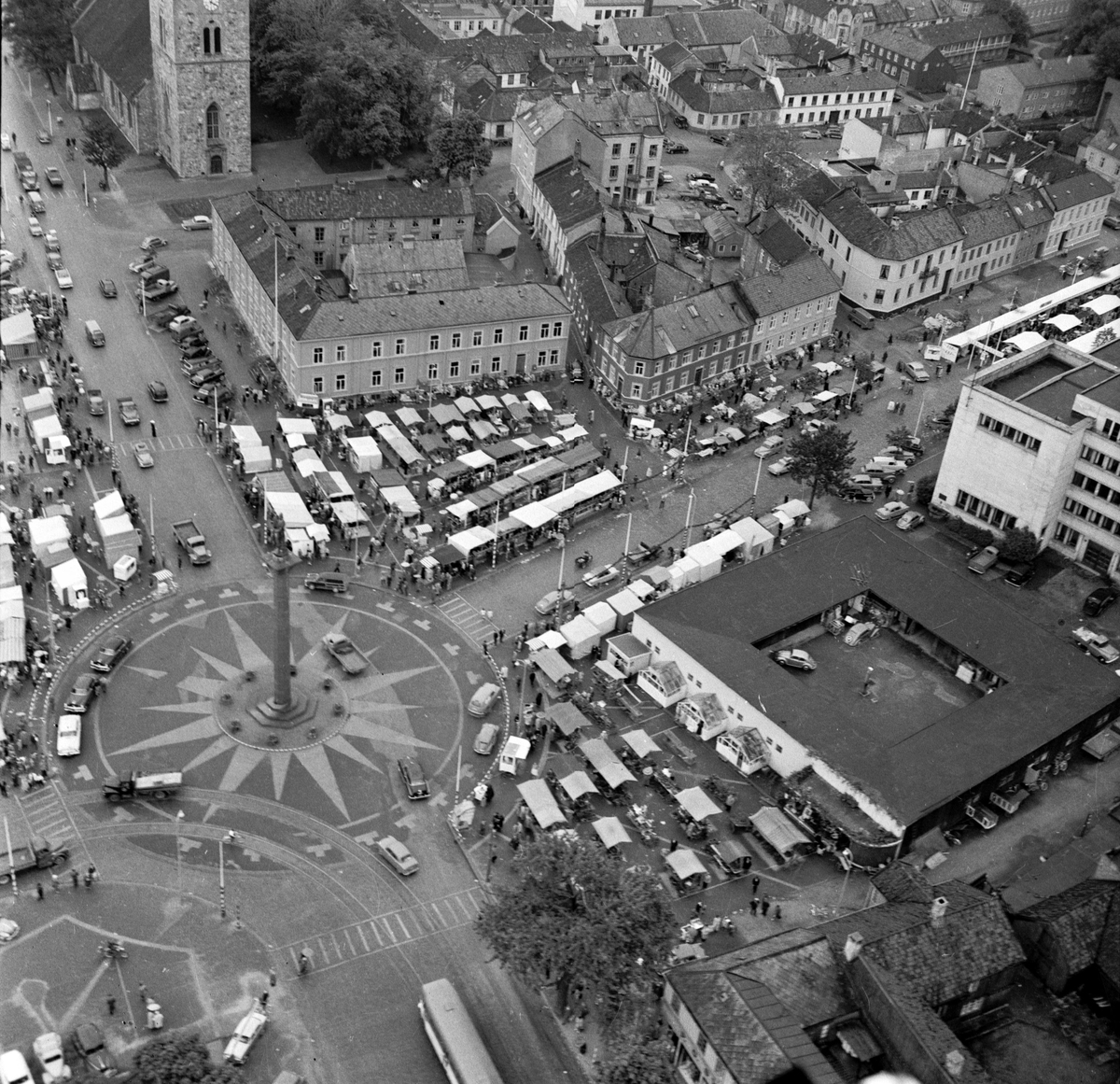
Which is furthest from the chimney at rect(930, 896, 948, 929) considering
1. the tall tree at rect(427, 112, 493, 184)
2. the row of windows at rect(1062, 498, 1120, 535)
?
the tall tree at rect(427, 112, 493, 184)

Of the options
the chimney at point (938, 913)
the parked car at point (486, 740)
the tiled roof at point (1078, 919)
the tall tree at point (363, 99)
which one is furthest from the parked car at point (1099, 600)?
the tall tree at point (363, 99)

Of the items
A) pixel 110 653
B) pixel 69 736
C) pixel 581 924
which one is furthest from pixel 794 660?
pixel 69 736

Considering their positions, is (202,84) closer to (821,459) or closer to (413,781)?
(821,459)

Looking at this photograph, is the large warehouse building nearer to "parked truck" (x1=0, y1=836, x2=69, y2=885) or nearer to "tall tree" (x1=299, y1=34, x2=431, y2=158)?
"parked truck" (x1=0, y1=836, x2=69, y2=885)

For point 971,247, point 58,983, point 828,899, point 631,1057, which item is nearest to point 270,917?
point 58,983

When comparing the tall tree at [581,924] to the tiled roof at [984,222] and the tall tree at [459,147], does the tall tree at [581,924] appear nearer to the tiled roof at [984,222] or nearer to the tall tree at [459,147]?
the tiled roof at [984,222]

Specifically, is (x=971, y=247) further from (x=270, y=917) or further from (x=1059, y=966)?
(x=270, y=917)
